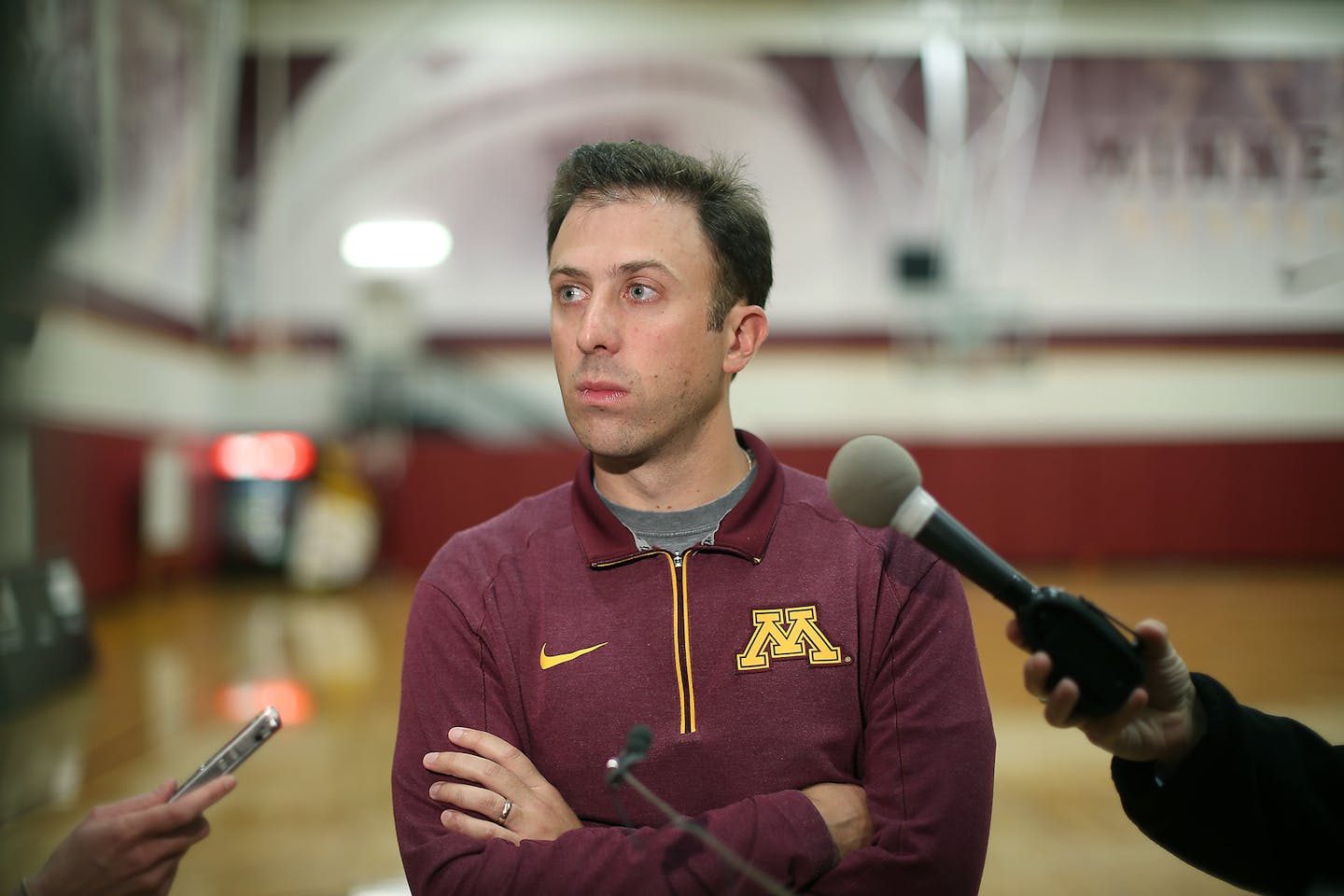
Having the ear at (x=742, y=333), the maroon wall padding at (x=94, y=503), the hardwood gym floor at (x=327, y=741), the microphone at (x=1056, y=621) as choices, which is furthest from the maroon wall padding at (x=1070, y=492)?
the microphone at (x=1056, y=621)

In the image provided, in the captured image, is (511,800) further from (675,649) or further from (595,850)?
(675,649)

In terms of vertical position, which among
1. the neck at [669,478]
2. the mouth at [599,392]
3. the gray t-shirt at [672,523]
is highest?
the mouth at [599,392]

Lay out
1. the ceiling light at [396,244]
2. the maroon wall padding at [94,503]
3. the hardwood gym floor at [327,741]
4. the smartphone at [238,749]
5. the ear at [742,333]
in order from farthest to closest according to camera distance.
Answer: the ceiling light at [396,244] < the maroon wall padding at [94,503] < the hardwood gym floor at [327,741] < the ear at [742,333] < the smartphone at [238,749]

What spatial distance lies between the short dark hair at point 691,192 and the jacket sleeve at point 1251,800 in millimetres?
760

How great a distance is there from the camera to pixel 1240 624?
212 inches

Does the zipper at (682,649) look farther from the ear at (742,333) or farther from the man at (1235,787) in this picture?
the man at (1235,787)

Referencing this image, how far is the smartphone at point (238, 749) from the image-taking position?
1.14 metres

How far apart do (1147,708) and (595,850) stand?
2.09 feet

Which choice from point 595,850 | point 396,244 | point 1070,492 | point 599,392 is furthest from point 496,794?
point 396,244

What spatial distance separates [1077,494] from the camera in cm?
835

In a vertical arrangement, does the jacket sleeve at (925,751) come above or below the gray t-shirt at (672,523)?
below

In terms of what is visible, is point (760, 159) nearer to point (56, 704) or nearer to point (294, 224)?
point (294, 224)

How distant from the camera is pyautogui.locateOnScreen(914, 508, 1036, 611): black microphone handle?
100 centimetres


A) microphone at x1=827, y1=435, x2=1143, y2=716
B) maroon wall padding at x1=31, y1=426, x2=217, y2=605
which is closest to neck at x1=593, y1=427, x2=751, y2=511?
microphone at x1=827, y1=435, x2=1143, y2=716
